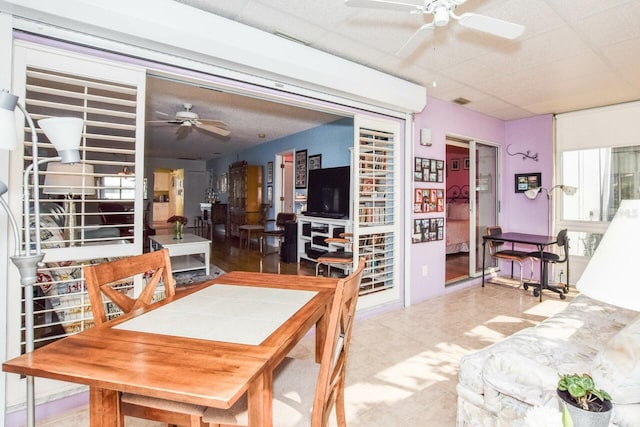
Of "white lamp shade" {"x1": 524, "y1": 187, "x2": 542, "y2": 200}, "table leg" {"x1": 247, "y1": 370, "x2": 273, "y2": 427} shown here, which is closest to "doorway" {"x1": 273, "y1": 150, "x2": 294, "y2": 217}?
"white lamp shade" {"x1": 524, "y1": 187, "x2": 542, "y2": 200}

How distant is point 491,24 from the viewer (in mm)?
1804

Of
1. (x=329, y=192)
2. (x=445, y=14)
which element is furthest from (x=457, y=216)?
(x=445, y=14)

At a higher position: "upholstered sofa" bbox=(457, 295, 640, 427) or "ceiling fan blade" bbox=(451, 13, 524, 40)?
"ceiling fan blade" bbox=(451, 13, 524, 40)

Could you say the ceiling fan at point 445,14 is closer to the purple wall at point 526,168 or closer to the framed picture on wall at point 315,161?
the purple wall at point 526,168

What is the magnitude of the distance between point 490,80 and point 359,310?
2.70m

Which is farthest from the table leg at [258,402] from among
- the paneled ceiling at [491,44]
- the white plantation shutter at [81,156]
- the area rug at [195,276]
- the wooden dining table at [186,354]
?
the area rug at [195,276]

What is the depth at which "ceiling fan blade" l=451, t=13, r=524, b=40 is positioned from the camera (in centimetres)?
175

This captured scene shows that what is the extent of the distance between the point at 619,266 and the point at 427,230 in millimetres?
3127

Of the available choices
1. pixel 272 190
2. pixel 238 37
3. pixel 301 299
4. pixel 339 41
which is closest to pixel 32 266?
pixel 301 299

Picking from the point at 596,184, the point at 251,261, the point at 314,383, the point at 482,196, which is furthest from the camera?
the point at 251,261

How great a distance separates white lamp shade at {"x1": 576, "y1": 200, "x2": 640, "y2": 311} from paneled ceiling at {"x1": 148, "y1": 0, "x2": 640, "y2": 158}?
1788 mm

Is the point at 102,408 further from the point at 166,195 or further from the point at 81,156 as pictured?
Result: the point at 166,195

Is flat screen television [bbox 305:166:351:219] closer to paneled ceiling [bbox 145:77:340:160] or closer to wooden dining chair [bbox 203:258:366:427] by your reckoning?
paneled ceiling [bbox 145:77:340:160]

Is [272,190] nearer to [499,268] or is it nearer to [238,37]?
[499,268]
